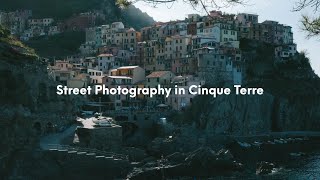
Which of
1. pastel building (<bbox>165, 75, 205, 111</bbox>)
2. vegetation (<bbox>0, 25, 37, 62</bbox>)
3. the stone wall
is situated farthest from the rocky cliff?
pastel building (<bbox>165, 75, 205, 111</bbox>)

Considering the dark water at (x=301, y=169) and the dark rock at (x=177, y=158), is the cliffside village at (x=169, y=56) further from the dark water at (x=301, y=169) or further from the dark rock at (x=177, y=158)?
the dark rock at (x=177, y=158)

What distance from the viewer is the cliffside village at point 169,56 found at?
74.6 m

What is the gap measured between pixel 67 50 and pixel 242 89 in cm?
4723

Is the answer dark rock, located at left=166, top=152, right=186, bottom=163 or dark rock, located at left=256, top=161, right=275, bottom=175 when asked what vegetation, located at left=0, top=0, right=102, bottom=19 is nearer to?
dark rock, located at left=166, top=152, right=186, bottom=163

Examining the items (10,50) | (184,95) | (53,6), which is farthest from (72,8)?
(10,50)

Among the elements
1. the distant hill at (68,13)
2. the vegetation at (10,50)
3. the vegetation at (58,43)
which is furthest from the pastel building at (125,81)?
the distant hill at (68,13)

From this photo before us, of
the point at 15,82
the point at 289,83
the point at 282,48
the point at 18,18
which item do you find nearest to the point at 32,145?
the point at 15,82

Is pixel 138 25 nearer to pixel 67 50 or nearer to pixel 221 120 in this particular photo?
pixel 67 50

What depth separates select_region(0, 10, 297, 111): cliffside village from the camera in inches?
2936

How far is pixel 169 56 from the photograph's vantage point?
85500 mm

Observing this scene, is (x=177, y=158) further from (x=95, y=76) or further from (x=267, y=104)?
(x=95, y=76)

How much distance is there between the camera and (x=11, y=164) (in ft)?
114

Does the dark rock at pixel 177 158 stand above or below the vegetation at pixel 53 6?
below

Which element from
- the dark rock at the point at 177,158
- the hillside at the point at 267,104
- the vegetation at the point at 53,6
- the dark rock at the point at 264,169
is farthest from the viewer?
the vegetation at the point at 53,6
